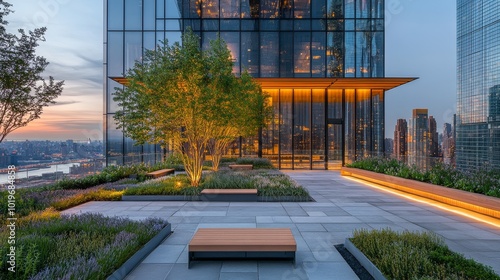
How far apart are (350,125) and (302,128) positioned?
13.3 ft

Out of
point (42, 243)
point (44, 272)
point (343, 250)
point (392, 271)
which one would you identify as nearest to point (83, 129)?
point (42, 243)

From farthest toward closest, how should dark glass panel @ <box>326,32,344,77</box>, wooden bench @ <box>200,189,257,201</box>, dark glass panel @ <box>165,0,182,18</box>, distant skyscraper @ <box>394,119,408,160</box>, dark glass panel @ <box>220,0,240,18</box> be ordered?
dark glass panel @ <box>220,0,240,18</box>, dark glass panel @ <box>165,0,182,18</box>, dark glass panel @ <box>326,32,344,77</box>, distant skyscraper @ <box>394,119,408,160</box>, wooden bench @ <box>200,189,257,201</box>

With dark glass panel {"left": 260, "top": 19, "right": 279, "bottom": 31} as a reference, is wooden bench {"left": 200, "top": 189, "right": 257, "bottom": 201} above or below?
below

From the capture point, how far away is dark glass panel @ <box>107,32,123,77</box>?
24109 mm

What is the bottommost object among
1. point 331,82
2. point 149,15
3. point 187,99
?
point 187,99

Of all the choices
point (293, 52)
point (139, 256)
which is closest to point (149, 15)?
point (293, 52)

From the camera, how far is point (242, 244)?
4.98 metres

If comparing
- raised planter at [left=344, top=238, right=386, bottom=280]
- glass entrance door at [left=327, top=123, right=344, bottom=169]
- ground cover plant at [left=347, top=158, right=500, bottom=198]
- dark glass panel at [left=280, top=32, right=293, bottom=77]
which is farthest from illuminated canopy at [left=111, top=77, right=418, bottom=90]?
raised planter at [left=344, top=238, right=386, bottom=280]

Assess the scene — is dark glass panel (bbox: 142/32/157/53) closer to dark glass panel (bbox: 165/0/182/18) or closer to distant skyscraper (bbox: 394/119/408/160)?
dark glass panel (bbox: 165/0/182/18)

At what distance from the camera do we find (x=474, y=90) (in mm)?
34031

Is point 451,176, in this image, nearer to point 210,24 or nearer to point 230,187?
point 230,187

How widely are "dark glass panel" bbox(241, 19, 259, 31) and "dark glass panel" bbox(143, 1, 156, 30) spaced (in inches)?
289

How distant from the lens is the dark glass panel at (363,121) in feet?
80.6

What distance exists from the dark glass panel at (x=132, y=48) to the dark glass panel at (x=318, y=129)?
1477 centimetres
